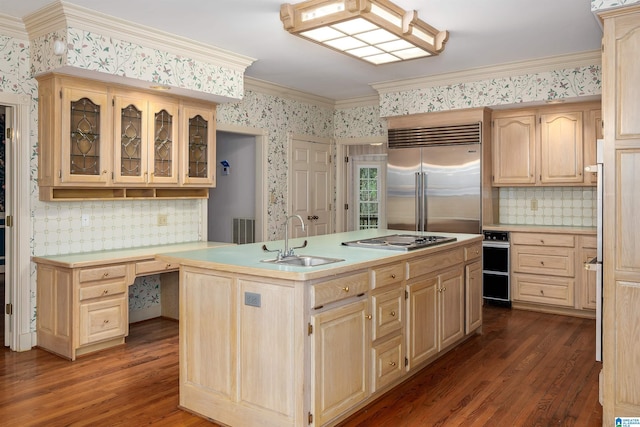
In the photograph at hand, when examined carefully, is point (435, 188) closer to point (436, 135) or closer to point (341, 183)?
point (436, 135)

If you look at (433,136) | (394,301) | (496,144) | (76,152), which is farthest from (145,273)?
(496,144)

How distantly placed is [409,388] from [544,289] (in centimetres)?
283

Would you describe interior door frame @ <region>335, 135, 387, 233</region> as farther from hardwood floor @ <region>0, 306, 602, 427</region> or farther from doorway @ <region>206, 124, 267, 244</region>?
hardwood floor @ <region>0, 306, 602, 427</region>

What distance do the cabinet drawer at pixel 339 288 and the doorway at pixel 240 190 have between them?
11.5 feet

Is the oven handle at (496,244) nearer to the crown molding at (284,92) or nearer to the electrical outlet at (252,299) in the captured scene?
the crown molding at (284,92)

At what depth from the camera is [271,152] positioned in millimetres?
6359

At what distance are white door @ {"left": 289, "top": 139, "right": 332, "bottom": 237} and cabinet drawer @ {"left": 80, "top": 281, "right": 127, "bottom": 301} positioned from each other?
2798 millimetres

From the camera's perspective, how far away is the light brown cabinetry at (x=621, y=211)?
2.63 meters

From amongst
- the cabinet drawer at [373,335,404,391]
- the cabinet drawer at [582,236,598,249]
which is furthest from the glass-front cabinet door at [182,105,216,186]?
the cabinet drawer at [582,236,598,249]

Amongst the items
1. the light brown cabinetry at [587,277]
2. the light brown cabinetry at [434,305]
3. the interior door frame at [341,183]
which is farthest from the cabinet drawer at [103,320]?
the light brown cabinetry at [587,277]

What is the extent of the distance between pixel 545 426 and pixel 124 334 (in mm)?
3204

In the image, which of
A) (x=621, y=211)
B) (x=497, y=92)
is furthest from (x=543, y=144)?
(x=621, y=211)

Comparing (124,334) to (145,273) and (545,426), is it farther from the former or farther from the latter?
(545,426)

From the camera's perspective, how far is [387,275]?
313cm
